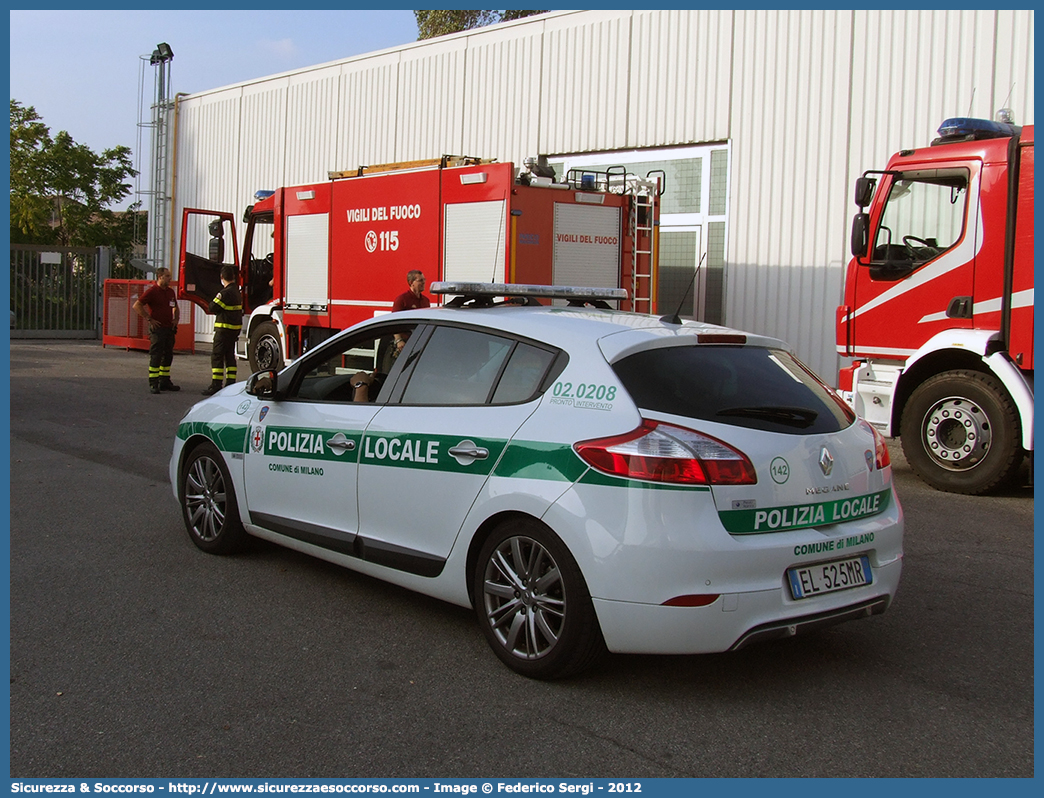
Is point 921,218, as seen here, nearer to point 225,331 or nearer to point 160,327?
point 225,331

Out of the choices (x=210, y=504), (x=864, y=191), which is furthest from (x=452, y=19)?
(x=210, y=504)

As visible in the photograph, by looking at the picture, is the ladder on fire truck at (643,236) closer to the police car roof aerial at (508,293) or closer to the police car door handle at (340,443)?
the police car roof aerial at (508,293)

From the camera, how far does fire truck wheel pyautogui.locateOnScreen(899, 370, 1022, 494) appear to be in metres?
8.53

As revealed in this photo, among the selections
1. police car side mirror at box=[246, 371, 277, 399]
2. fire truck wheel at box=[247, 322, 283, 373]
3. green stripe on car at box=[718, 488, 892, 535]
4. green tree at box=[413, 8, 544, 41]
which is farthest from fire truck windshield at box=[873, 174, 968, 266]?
green tree at box=[413, 8, 544, 41]

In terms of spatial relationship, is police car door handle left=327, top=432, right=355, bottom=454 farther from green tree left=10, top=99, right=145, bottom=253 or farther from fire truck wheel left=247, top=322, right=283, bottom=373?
green tree left=10, top=99, right=145, bottom=253

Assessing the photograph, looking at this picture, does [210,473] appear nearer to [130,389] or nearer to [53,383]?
[130,389]

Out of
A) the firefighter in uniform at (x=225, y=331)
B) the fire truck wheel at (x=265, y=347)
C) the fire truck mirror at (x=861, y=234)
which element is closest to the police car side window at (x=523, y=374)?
the fire truck mirror at (x=861, y=234)

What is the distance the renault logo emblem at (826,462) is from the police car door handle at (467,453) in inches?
54.6

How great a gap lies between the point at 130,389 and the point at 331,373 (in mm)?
11168

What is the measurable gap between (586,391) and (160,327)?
1273 cm

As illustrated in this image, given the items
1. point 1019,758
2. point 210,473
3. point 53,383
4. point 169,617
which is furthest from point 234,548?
point 53,383

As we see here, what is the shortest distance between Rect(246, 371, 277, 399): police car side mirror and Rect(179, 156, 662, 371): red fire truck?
20.6 feet

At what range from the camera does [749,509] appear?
12.8 ft

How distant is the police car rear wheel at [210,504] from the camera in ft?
19.5
